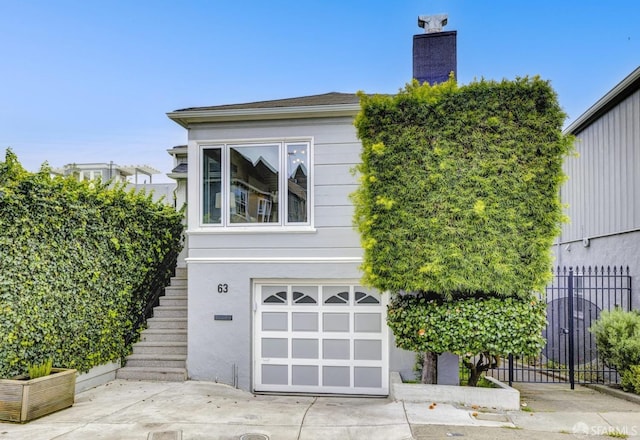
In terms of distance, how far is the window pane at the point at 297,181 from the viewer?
7.92 m

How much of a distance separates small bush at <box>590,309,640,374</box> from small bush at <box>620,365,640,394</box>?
99 mm

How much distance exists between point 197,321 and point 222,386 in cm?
119

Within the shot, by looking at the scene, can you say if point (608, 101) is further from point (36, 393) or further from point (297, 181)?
point (36, 393)

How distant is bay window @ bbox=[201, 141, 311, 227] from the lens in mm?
7945

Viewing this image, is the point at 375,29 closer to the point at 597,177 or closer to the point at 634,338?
the point at 597,177

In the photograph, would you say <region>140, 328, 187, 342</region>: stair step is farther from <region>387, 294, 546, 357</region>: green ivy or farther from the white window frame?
<region>387, 294, 546, 357</region>: green ivy

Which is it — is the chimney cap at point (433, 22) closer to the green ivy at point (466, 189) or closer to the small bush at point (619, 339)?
the green ivy at point (466, 189)

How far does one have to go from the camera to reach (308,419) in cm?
565

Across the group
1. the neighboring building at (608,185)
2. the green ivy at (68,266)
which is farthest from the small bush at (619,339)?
the green ivy at (68,266)

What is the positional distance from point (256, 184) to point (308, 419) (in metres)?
4.02

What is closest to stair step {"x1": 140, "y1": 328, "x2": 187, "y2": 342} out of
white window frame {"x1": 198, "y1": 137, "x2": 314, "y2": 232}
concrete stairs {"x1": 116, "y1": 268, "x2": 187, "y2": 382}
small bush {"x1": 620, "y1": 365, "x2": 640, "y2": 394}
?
concrete stairs {"x1": 116, "y1": 268, "x2": 187, "y2": 382}

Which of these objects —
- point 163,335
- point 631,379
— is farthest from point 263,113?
point 631,379

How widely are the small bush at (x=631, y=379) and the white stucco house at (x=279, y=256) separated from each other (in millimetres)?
3522

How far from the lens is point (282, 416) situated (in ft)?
19.0
